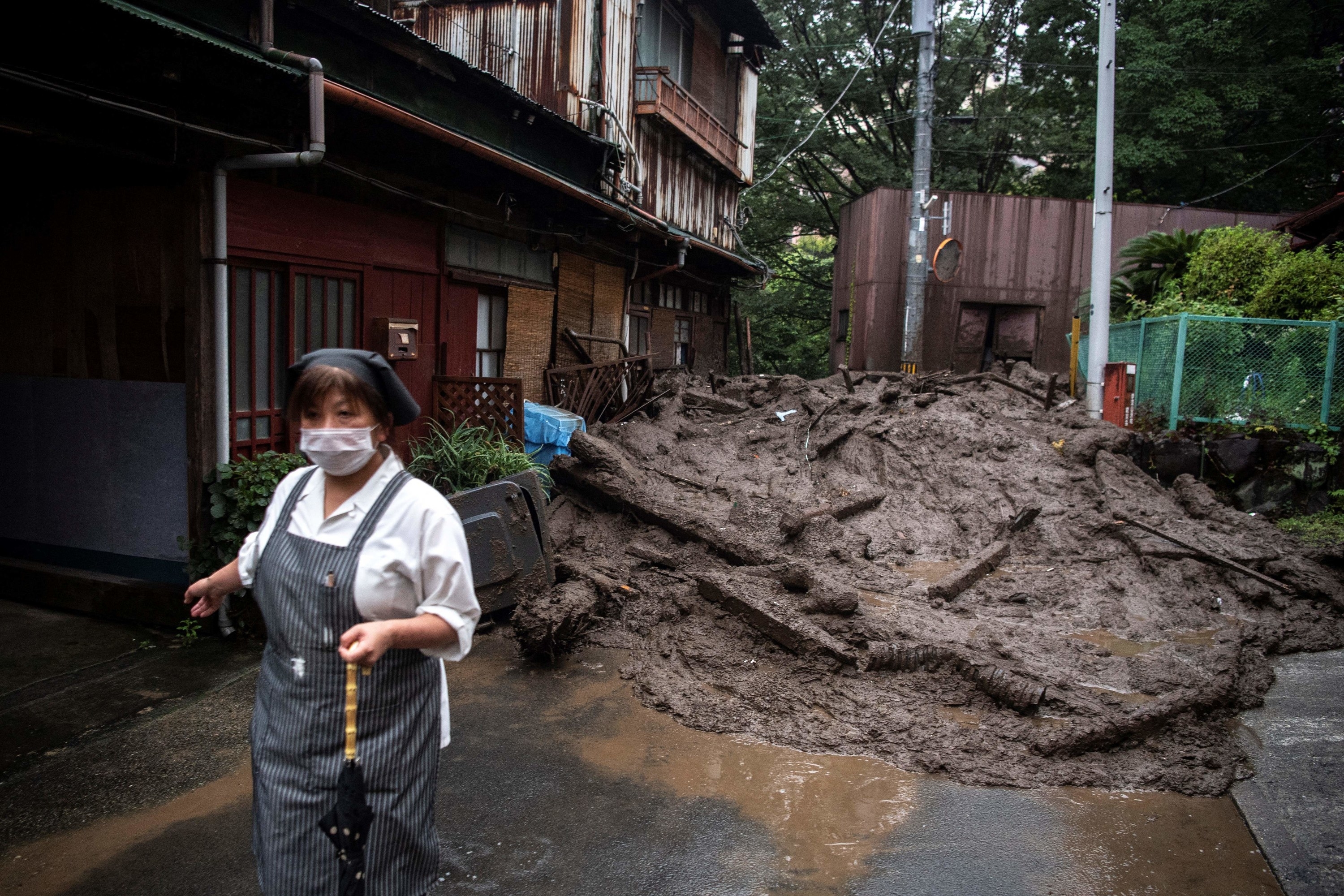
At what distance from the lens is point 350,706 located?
2.07 m

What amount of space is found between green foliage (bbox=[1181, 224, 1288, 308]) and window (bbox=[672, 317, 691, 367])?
848 centimetres

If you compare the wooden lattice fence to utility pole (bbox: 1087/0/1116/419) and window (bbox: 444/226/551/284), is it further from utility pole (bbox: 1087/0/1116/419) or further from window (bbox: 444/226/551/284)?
utility pole (bbox: 1087/0/1116/419)

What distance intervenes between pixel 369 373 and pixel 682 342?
48.0ft

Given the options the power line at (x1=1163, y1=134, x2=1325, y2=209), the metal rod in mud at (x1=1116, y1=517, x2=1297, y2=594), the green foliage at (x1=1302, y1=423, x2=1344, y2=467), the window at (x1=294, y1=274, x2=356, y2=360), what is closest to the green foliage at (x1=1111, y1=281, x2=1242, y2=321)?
the green foliage at (x1=1302, y1=423, x2=1344, y2=467)

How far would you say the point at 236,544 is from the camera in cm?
555

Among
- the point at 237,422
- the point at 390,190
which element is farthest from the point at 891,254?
the point at 237,422

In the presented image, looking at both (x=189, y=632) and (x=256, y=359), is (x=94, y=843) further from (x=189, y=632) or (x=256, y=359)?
(x=256, y=359)

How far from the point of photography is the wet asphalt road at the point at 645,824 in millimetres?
3205

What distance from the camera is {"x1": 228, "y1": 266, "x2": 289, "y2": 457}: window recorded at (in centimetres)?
602

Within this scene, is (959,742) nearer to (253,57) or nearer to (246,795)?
(246,795)

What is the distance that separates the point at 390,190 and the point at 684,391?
6535 millimetres

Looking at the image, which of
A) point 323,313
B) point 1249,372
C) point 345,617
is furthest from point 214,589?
point 1249,372

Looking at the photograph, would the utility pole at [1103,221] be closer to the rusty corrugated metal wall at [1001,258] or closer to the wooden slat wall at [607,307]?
the wooden slat wall at [607,307]

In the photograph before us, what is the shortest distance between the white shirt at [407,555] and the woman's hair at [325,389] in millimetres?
213
